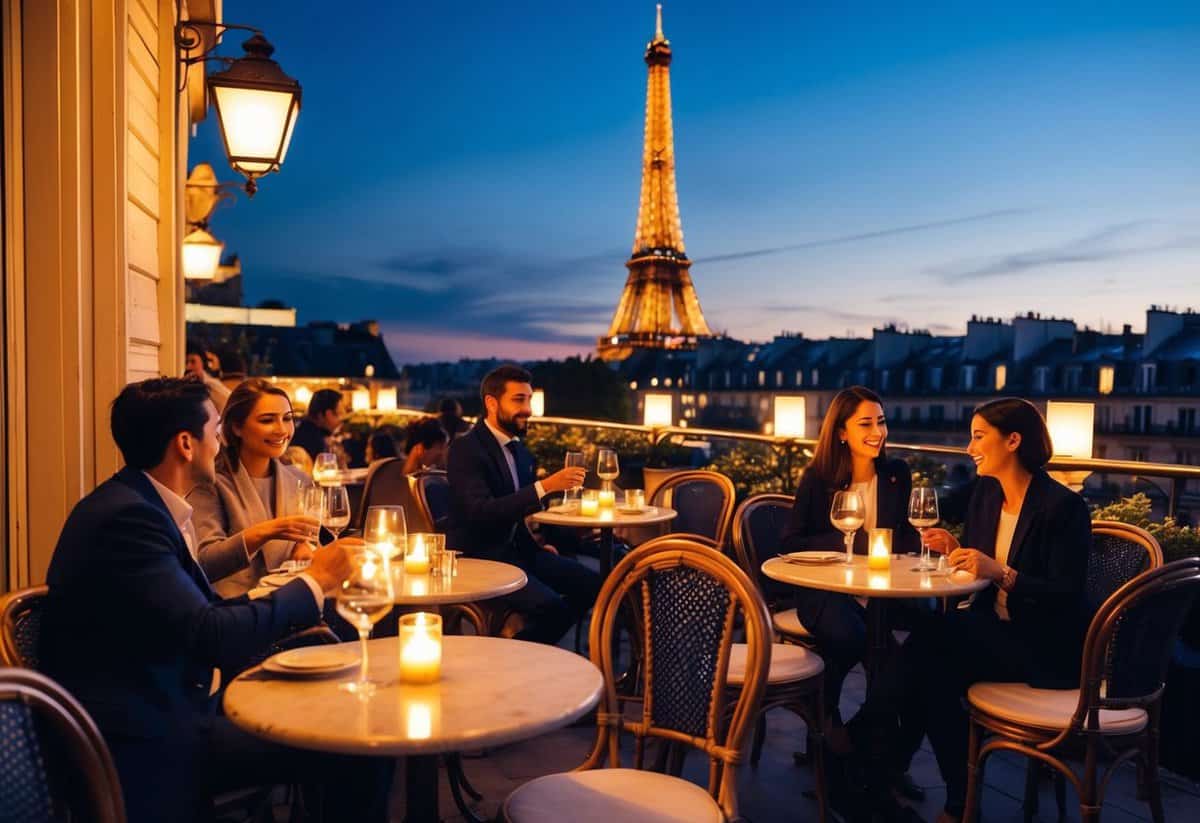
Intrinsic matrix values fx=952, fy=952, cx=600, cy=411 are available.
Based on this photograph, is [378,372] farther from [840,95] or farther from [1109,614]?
[1109,614]

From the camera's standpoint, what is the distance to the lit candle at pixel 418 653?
6.68 ft

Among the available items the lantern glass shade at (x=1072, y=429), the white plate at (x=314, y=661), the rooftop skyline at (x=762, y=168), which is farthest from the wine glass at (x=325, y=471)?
the rooftop skyline at (x=762, y=168)

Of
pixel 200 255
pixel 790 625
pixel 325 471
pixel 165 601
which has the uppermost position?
pixel 200 255

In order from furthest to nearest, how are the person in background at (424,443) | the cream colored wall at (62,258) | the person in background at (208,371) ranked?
the person in background at (424,443), the person in background at (208,371), the cream colored wall at (62,258)

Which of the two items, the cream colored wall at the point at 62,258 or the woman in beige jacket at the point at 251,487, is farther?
the woman in beige jacket at the point at 251,487

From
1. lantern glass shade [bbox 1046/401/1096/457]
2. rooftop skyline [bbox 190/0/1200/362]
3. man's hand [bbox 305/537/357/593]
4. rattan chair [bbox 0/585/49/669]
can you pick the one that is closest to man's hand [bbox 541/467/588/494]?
man's hand [bbox 305/537/357/593]

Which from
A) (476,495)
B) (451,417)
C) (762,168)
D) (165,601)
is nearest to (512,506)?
(476,495)

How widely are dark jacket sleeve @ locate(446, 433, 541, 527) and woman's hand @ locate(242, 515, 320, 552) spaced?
1564mm

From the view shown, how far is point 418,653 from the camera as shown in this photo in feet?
6.67

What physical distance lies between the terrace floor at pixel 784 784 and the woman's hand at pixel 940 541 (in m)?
0.97

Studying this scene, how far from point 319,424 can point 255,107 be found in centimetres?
359

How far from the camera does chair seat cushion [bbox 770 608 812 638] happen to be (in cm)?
391

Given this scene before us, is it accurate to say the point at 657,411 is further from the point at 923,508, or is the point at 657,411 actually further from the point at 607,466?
the point at 923,508

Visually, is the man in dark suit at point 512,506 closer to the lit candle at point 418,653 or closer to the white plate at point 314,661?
the white plate at point 314,661
